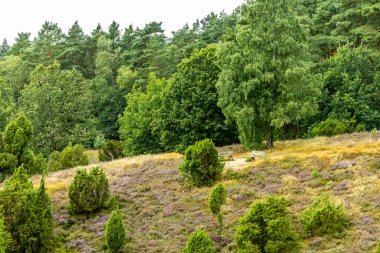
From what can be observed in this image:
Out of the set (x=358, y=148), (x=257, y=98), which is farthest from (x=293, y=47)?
(x=358, y=148)

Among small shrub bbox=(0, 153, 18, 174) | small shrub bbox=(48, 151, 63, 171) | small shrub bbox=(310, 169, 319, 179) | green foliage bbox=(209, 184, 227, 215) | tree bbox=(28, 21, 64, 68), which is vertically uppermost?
tree bbox=(28, 21, 64, 68)

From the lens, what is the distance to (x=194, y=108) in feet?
148

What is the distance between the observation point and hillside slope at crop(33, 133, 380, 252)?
1931 cm

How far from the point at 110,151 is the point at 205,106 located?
13.8 meters

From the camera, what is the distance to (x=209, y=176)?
86.8 feet

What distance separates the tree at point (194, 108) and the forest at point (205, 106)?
120 mm

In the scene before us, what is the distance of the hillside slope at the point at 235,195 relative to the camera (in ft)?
63.4

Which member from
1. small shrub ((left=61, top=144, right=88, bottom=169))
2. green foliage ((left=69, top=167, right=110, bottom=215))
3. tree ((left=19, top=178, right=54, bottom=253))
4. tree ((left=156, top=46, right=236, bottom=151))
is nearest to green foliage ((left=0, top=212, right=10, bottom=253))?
tree ((left=19, top=178, right=54, bottom=253))

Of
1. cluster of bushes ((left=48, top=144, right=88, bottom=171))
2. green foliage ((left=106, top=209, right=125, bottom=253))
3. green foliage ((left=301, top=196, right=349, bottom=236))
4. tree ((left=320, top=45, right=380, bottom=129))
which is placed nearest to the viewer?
green foliage ((left=301, top=196, right=349, bottom=236))

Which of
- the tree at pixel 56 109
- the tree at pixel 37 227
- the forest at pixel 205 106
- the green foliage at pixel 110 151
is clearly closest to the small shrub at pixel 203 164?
the forest at pixel 205 106

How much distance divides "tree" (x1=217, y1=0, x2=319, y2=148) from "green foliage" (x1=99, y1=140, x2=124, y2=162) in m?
21.0

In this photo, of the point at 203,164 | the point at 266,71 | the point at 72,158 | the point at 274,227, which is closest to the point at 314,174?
the point at 203,164

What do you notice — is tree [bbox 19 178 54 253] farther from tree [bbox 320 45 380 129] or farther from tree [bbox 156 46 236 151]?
tree [bbox 320 45 380 129]

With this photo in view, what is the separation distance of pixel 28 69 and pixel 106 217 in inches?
2447
